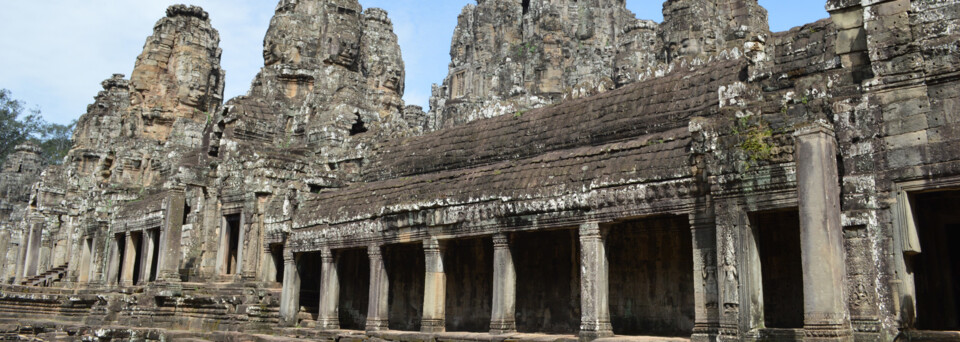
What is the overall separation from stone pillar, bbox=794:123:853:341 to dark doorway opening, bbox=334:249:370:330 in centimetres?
1390

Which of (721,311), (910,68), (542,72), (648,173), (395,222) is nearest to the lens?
(910,68)

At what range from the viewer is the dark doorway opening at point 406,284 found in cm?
2072

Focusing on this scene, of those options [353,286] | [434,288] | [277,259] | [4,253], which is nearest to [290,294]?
[353,286]

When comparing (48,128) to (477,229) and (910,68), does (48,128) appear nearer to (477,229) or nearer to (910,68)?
(477,229)

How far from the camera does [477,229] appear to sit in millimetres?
15914

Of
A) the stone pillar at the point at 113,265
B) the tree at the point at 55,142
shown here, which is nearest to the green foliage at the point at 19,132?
the tree at the point at 55,142

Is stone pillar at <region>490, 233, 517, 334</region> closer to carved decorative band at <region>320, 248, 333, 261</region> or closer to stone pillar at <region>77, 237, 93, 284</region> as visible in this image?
carved decorative band at <region>320, 248, 333, 261</region>

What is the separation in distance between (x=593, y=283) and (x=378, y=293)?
20.9 ft

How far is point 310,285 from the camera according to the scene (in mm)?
21812

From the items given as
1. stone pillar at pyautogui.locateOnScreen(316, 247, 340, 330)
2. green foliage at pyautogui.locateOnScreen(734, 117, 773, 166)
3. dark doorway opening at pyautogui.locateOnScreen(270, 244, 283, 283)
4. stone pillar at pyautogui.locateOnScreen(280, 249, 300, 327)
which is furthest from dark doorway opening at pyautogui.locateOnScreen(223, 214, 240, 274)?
green foliage at pyautogui.locateOnScreen(734, 117, 773, 166)

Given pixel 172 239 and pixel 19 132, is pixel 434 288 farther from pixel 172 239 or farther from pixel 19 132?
pixel 19 132

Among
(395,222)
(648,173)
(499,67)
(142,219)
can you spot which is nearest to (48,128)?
(499,67)

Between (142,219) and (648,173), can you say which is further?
(142,219)

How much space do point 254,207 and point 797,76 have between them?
15464 millimetres
